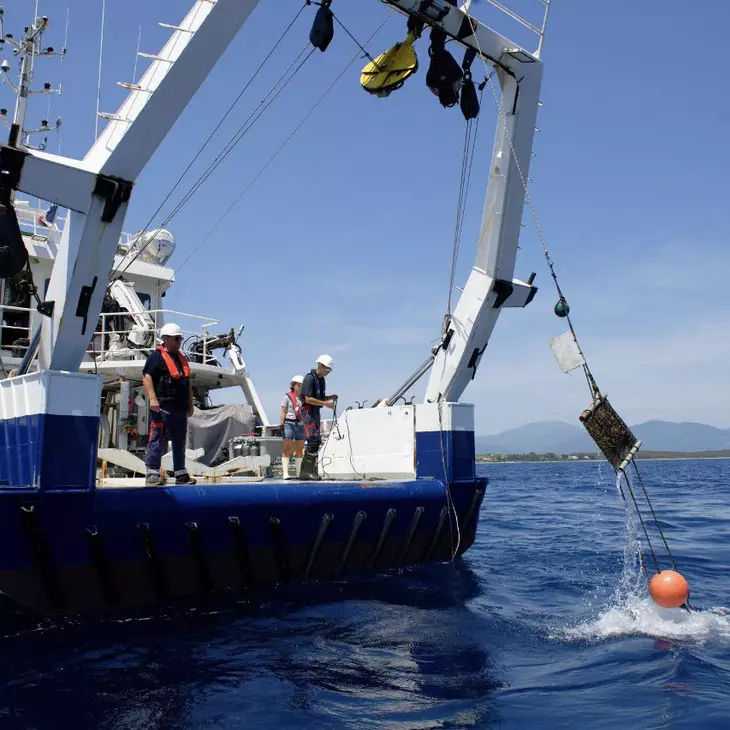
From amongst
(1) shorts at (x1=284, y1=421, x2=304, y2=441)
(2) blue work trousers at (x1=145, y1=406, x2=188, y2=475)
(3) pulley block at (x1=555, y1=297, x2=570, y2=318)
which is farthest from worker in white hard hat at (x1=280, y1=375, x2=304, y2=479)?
(3) pulley block at (x1=555, y1=297, x2=570, y2=318)

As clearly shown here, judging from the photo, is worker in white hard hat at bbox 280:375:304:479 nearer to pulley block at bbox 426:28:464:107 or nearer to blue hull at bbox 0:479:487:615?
blue hull at bbox 0:479:487:615

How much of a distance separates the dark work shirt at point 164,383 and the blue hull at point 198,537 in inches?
43.5

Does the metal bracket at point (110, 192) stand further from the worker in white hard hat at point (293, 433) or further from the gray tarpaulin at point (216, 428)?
the gray tarpaulin at point (216, 428)

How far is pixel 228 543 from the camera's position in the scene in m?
7.56

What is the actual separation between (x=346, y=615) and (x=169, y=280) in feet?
37.4

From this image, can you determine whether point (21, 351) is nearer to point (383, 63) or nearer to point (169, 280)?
point (169, 280)

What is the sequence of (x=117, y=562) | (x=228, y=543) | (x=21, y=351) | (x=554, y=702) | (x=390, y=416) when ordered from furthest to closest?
(x=21, y=351) → (x=390, y=416) → (x=228, y=543) → (x=117, y=562) → (x=554, y=702)

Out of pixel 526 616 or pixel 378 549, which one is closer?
pixel 526 616

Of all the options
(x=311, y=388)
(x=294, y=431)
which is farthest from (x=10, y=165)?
(x=294, y=431)

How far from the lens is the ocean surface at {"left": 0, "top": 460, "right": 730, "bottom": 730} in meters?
4.46

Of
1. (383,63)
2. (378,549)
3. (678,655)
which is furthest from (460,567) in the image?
(383,63)

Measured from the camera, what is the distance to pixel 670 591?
6305 mm

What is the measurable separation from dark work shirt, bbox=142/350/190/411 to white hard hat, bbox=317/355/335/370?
9.00 feet

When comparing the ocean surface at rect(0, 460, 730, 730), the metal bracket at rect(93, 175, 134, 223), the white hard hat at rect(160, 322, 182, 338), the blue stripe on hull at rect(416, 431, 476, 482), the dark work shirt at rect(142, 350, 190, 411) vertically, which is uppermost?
the metal bracket at rect(93, 175, 134, 223)
